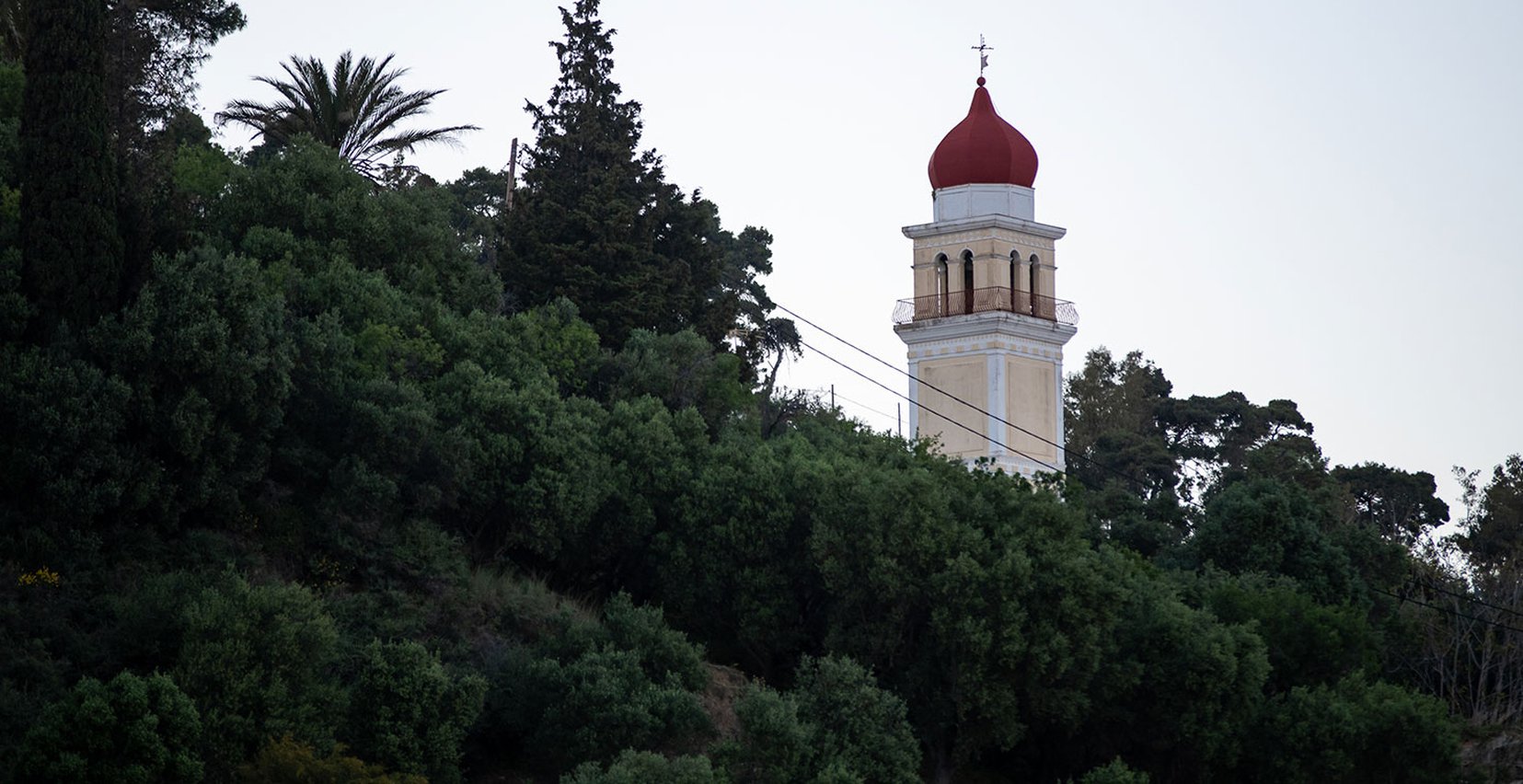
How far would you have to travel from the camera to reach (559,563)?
39406mm

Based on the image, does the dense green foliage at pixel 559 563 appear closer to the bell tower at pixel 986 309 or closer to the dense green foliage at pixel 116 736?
the dense green foliage at pixel 116 736

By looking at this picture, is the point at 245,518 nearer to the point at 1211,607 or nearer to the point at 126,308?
the point at 126,308

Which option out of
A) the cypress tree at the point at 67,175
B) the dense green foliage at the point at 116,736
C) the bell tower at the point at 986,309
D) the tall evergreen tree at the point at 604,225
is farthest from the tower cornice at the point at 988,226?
the dense green foliage at the point at 116,736

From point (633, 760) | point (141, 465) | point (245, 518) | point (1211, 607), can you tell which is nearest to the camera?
point (633, 760)

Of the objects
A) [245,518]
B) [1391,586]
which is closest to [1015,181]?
[1391,586]

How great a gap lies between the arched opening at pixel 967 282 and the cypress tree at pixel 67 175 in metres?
25.2

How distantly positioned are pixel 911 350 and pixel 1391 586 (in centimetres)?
1297

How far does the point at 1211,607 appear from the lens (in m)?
41.7

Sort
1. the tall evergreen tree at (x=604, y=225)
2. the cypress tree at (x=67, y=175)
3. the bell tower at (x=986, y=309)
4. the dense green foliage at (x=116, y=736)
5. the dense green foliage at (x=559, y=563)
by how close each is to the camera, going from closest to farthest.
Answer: the dense green foliage at (x=116, y=736), the dense green foliage at (x=559, y=563), the cypress tree at (x=67, y=175), the tall evergreen tree at (x=604, y=225), the bell tower at (x=986, y=309)

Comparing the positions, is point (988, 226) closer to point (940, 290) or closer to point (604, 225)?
point (940, 290)

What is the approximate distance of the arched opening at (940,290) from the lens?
180ft

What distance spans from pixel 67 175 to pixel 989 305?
1024 inches

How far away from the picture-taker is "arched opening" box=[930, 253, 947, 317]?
180 feet

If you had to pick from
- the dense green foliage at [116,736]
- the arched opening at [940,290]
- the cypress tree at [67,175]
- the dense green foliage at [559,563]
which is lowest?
the dense green foliage at [116,736]
